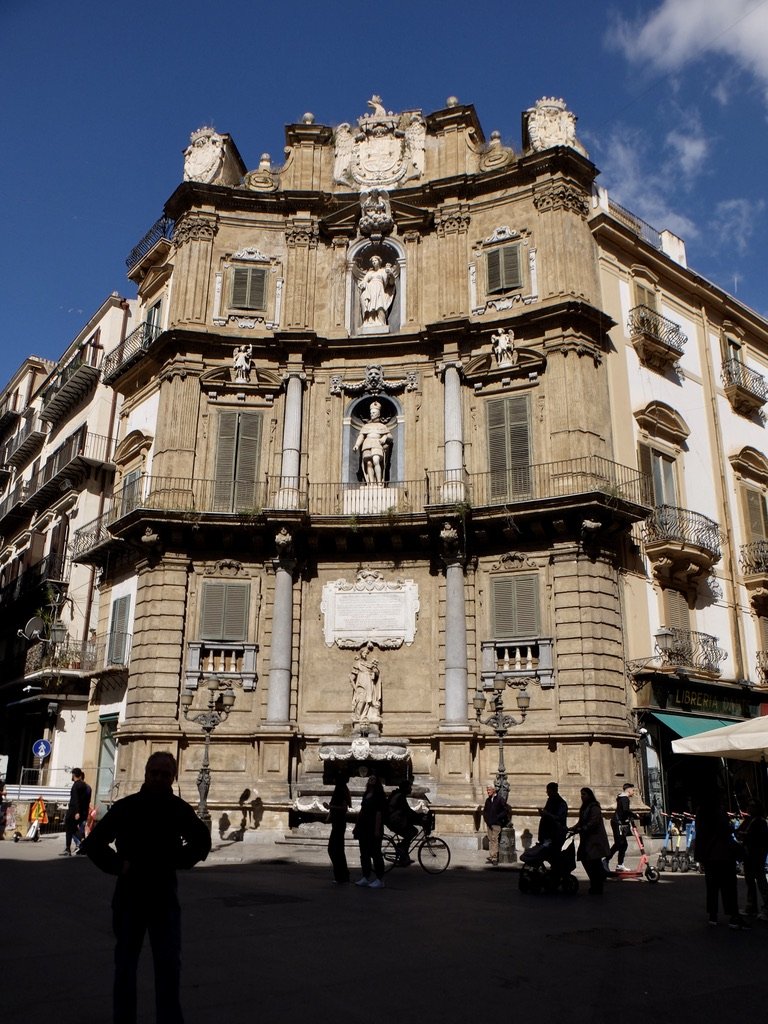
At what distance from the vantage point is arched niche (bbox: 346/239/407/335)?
25734 mm

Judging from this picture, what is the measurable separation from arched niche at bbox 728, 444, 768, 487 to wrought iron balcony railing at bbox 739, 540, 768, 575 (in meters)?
2.37

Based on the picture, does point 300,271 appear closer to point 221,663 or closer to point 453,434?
point 453,434

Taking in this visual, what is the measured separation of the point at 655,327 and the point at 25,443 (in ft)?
87.6

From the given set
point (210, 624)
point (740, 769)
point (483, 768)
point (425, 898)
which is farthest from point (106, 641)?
point (740, 769)

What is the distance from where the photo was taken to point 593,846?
42.0 feet

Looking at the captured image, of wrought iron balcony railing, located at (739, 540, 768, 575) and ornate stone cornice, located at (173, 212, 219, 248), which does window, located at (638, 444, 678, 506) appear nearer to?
wrought iron balcony railing, located at (739, 540, 768, 575)

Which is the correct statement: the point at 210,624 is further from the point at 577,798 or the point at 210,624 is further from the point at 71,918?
the point at 71,918

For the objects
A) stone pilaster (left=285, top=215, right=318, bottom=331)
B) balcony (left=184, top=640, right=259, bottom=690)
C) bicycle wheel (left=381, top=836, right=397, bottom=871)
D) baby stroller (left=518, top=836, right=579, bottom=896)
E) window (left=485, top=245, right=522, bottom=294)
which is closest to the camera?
baby stroller (left=518, top=836, right=579, bottom=896)

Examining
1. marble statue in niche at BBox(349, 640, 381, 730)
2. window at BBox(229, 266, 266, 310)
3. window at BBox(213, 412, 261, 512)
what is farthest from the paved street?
window at BBox(229, 266, 266, 310)

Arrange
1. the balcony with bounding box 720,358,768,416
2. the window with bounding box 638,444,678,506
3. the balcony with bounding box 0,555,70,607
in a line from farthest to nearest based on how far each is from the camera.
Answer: the balcony with bounding box 0,555,70,607 → the balcony with bounding box 720,358,768,416 → the window with bounding box 638,444,678,506

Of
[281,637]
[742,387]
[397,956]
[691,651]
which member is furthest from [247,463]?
[397,956]

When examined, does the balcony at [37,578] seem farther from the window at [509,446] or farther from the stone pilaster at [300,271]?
the window at [509,446]

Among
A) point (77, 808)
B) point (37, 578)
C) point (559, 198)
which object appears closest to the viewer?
point (77, 808)

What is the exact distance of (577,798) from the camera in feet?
64.0
